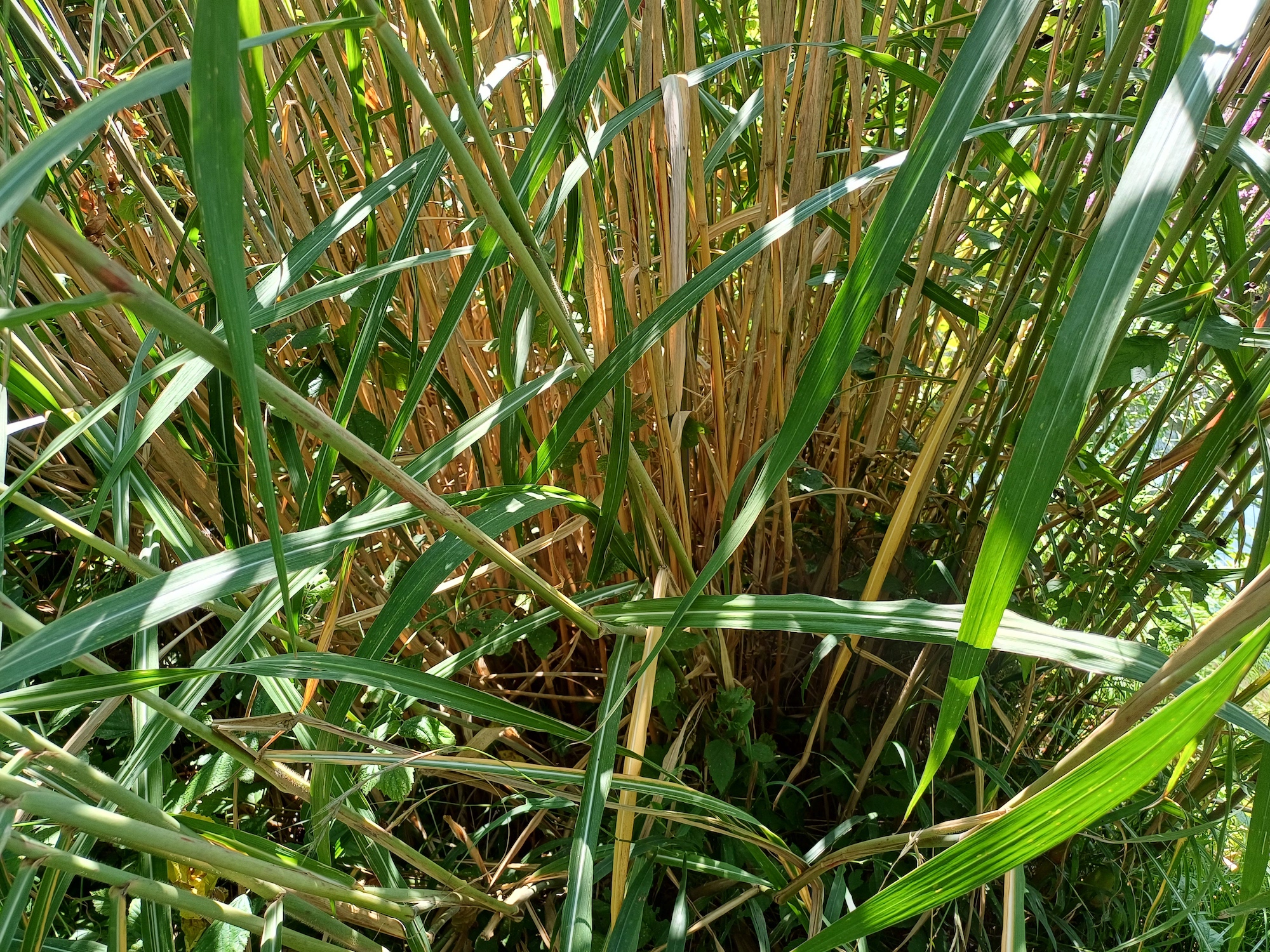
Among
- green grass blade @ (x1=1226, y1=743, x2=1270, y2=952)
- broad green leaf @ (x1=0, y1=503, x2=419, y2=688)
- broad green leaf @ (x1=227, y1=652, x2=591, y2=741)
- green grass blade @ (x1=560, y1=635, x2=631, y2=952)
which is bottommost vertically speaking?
green grass blade @ (x1=560, y1=635, x2=631, y2=952)

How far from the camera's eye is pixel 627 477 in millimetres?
546

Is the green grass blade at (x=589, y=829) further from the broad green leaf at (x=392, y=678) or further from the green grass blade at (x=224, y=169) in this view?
the green grass blade at (x=224, y=169)

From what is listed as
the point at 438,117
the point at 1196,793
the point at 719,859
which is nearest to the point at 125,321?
the point at 438,117

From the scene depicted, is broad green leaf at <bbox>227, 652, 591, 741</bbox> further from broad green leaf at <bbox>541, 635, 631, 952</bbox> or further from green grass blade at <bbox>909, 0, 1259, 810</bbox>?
green grass blade at <bbox>909, 0, 1259, 810</bbox>

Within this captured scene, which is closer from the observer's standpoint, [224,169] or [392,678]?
[224,169]

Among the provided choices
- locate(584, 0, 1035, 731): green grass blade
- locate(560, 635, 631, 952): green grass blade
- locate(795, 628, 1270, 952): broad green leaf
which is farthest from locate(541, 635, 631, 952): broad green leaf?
locate(584, 0, 1035, 731): green grass blade

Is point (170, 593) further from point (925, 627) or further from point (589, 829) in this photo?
point (925, 627)

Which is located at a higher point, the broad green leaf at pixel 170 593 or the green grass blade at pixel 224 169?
the green grass blade at pixel 224 169

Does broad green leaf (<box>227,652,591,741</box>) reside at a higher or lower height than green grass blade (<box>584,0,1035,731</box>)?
lower

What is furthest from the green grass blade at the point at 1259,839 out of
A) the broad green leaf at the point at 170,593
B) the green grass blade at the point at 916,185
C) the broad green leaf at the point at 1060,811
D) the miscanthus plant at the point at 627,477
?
the broad green leaf at the point at 170,593

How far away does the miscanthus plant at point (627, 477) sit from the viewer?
32 cm

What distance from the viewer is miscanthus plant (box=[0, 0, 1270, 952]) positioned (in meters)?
0.32

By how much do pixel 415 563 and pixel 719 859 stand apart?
427 millimetres

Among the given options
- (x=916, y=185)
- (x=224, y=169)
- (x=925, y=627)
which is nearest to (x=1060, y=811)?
(x=925, y=627)
